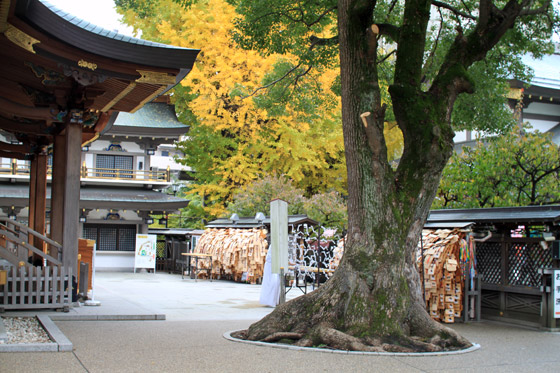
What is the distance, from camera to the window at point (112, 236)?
3105 cm

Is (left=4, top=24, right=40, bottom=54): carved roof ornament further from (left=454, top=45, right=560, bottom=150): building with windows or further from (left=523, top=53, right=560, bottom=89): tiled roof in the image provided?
(left=523, top=53, right=560, bottom=89): tiled roof

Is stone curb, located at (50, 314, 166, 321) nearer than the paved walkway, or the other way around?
the paved walkway

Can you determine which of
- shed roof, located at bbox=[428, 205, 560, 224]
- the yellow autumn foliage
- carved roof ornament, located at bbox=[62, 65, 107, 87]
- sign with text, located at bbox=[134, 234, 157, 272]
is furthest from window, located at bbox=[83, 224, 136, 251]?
carved roof ornament, located at bbox=[62, 65, 107, 87]

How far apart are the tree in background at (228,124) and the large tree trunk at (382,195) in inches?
707

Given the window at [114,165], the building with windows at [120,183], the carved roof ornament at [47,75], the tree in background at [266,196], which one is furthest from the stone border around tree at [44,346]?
the window at [114,165]

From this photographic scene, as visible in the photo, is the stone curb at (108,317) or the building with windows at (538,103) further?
the building with windows at (538,103)

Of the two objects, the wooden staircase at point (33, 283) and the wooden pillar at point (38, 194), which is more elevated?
the wooden pillar at point (38, 194)

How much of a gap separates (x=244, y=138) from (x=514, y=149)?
54.6ft

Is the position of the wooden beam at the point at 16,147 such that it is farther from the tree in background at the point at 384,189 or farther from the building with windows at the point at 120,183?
the building with windows at the point at 120,183

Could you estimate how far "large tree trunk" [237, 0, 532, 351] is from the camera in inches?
357

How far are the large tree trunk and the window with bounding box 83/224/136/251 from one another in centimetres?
2288

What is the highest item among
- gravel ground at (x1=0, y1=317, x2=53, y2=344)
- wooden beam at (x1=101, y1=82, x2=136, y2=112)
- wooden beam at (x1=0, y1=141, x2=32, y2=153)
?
wooden beam at (x1=101, y1=82, x2=136, y2=112)

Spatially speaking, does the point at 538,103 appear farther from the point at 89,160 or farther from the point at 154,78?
the point at 89,160

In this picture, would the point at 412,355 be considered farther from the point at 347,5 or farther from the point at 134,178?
the point at 134,178
